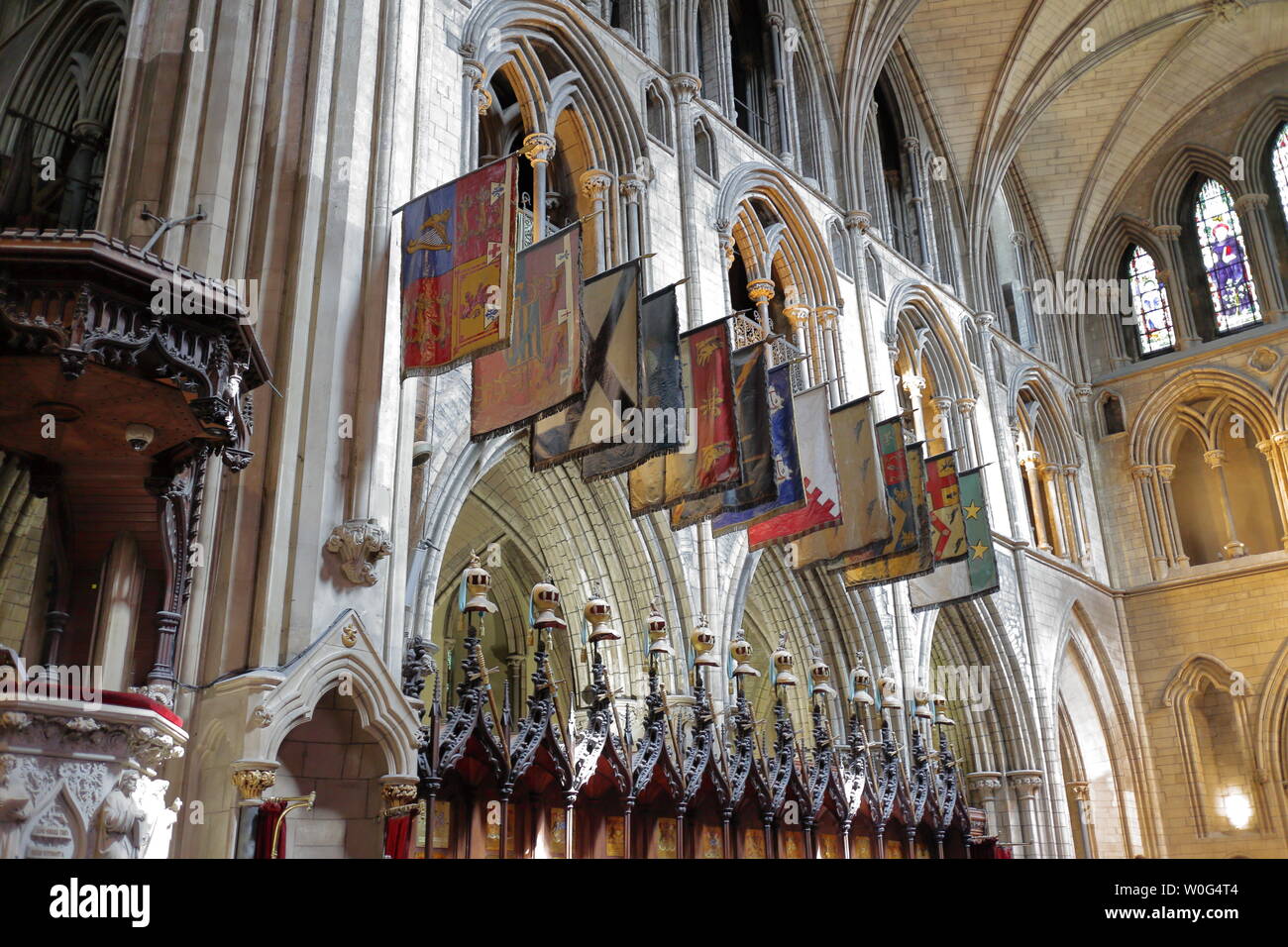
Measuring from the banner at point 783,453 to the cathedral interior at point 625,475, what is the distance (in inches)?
50.5

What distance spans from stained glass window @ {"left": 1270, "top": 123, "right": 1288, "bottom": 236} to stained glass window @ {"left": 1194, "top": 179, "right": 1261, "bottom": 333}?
0.84m

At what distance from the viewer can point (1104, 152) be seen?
23547 millimetres

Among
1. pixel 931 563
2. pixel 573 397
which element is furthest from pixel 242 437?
pixel 931 563

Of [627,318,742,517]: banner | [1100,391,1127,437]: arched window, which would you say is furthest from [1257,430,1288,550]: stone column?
[627,318,742,517]: banner

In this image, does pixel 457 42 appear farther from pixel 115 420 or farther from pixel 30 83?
pixel 115 420

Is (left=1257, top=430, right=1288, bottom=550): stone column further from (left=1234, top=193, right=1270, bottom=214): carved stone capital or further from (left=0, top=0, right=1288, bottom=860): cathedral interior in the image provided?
(left=1234, top=193, right=1270, bottom=214): carved stone capital

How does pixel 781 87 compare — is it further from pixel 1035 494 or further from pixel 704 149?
pixel 1035 494

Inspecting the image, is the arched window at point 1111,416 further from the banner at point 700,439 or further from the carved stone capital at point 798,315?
the banner at point 700,439

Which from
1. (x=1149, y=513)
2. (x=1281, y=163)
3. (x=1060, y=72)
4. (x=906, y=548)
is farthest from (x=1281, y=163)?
(x=906, y=548)

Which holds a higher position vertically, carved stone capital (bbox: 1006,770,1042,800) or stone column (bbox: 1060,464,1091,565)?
stone column (bbox: 1060,464,1091,565)

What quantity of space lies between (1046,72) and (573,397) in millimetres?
16114

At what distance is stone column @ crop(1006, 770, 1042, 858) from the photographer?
17.4 metres

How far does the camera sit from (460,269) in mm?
8211

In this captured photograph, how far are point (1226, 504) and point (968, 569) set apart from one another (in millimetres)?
9815
